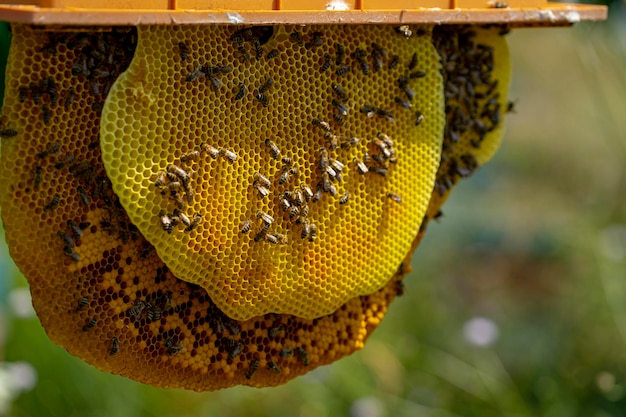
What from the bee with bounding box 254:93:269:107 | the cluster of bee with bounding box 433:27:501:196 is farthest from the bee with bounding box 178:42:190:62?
the cluster of bee with bounding box 433:27:501:196

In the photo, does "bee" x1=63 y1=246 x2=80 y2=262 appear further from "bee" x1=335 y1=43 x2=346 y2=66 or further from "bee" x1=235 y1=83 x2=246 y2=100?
"bee" x1=335 y1=43 x2=346 y2=66

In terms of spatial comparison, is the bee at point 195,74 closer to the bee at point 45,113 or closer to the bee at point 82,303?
the bee at point 45,113

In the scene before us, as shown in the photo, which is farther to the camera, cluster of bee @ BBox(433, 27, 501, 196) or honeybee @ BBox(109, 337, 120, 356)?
cluster of bee @ BBox(433, 27, 501, 196)

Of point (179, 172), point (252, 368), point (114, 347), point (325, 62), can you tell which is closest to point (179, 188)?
point (179, 172)

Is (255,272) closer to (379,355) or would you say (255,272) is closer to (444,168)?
(444,168)

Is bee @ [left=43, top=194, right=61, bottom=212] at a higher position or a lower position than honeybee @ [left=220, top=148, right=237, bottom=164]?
lower

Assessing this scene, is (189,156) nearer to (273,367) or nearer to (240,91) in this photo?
(240,91)
